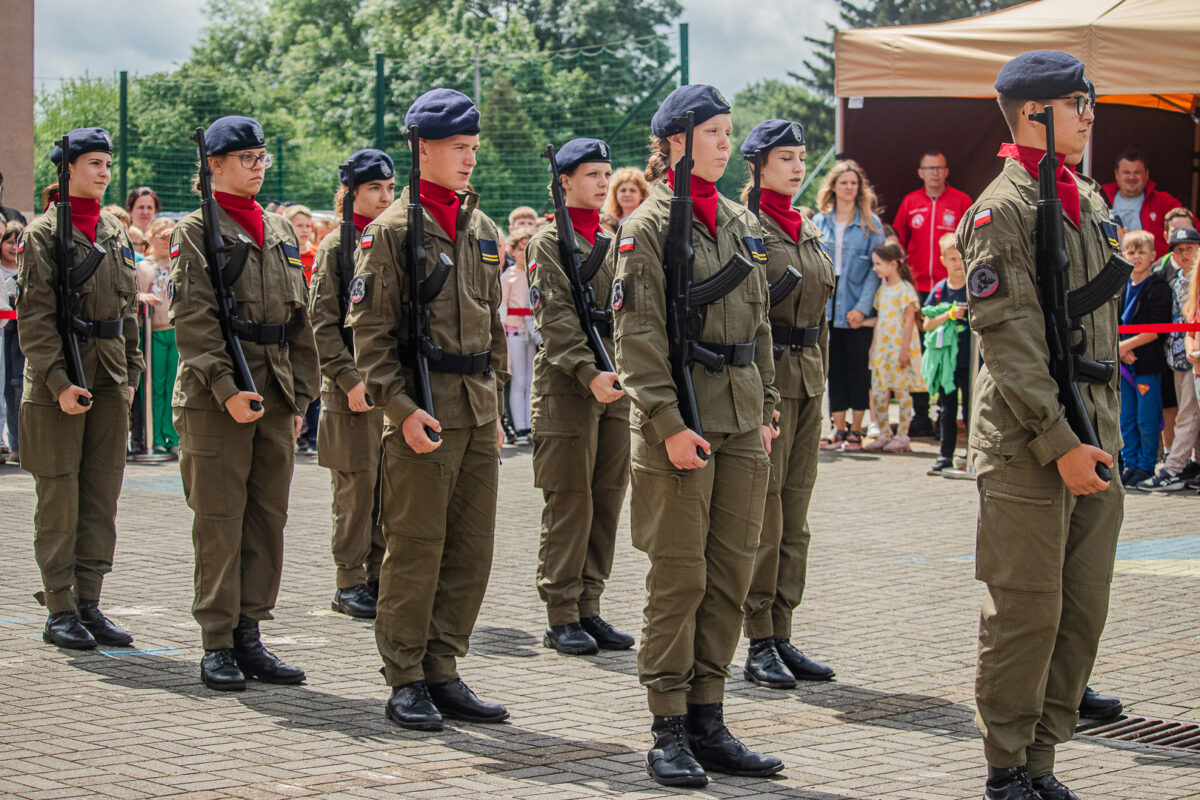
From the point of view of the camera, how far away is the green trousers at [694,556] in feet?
16.5

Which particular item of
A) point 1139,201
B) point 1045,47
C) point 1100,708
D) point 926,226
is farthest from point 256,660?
point 1139,201

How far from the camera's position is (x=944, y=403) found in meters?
12.7

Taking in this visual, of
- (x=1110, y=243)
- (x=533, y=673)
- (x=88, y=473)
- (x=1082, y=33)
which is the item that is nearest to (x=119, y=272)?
(x=88, y=473)

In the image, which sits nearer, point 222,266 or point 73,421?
point 222,266

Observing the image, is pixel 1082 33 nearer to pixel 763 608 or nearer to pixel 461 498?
pixel 763 608

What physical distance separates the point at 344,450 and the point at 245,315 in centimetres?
145

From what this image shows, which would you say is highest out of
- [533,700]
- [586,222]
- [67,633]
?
[586,222]

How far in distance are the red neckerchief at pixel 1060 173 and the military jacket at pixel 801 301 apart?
179 cm

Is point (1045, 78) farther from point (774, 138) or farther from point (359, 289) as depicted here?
point (359, 289)

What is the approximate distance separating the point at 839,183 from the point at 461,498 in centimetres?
730

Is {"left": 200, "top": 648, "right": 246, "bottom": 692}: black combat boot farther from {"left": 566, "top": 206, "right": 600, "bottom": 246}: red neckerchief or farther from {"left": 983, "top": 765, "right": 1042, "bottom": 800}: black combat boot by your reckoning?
{"left": 983, "top": 765, "right": 1042, "bottom": 800}: black combat boot

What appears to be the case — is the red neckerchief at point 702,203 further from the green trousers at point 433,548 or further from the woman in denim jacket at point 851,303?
the woman in denim jacket at point 851,303

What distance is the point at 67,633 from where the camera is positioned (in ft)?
22.1

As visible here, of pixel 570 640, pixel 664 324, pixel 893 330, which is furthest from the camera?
pixel 893 330
